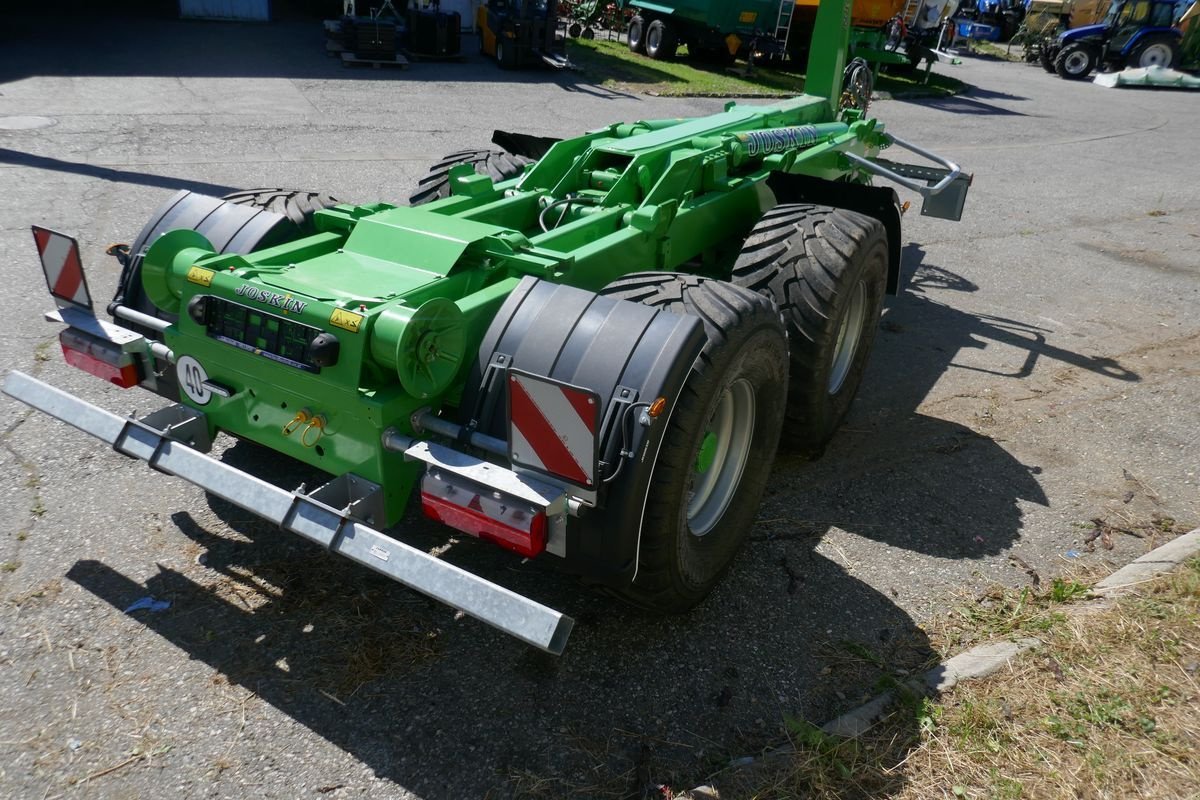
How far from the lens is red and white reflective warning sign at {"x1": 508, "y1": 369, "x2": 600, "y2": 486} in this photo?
8.21ft

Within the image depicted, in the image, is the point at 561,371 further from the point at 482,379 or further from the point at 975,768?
the point at 975,768

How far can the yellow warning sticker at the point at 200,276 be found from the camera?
124 inches

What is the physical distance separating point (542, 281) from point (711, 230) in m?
1.66

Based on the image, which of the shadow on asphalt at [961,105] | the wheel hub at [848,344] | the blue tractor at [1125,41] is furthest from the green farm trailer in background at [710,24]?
the wheel hub at [848,344]

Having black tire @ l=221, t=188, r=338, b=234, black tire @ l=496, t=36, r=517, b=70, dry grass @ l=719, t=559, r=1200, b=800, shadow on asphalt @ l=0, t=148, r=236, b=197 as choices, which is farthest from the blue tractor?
black tire @ l=221, t=188, r=338, b=234

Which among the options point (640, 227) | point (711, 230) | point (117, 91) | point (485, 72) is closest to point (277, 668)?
point (640, 227)

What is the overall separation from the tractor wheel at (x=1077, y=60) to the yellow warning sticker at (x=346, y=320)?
29.0 metres

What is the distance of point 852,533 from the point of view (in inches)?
163

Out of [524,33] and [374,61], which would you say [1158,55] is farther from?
[374,61]

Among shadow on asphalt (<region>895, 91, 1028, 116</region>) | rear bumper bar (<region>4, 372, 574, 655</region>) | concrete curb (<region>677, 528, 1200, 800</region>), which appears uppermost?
rear bumper bar (<region>4, 372, 574, 655</region>)

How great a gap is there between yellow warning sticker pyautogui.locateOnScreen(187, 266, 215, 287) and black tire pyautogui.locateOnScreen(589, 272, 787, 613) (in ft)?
4.57

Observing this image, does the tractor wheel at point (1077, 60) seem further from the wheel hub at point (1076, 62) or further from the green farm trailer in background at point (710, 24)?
the green farm trailer in background at point (710, 24)

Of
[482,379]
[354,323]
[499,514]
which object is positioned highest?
[354,323]

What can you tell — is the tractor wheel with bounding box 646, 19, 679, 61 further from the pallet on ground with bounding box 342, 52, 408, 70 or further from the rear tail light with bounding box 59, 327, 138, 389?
the rear tail light with bounding box 59, 327, 138, 389
